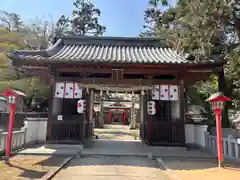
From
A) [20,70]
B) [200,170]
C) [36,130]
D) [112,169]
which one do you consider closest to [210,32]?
[200,170]

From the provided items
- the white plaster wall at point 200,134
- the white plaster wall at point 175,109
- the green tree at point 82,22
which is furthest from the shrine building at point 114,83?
the green tree at point 82,22

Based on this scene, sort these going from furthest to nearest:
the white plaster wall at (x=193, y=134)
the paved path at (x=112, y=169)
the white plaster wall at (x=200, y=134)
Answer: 1. the white plaster wall at (x=193, y=134)
2. the white plaster wall at (x=200, y=134)
3. the paved path at (x=112, y=169)

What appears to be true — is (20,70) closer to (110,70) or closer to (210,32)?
(110,70)

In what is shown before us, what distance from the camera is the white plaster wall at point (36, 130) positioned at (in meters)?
10.8

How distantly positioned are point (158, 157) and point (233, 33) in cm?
751

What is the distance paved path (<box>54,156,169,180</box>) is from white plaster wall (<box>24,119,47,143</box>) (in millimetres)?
4193

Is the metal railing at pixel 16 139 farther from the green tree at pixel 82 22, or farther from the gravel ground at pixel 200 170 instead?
the green tree at pixel 82 22

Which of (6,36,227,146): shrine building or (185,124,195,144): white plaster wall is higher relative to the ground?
(6,36,227,146): shrine building

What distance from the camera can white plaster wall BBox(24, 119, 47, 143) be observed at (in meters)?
10.8

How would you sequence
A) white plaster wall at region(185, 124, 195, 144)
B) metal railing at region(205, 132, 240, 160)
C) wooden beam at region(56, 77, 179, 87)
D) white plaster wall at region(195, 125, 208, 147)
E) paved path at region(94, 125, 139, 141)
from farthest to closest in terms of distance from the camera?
paved path at region(94, 125, 139, 141), white plaster wall at region(185, 124, 195, 144), white plaster wall at region(195, 125, 208, 147), wooden beam at region(56, 77, 179, 87), metal railing at region(205, 132, 240, 160)

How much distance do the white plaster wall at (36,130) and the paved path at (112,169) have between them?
4.19 metres

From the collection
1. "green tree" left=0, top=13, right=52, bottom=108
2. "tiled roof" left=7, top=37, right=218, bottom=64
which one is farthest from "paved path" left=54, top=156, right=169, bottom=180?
"green tree" left=0, top=13, right=52, bottom=108

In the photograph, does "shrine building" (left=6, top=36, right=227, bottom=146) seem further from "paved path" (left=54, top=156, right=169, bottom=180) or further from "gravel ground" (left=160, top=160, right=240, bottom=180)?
"gravel ground" (left=160, top=160, right=240, bottom=180)

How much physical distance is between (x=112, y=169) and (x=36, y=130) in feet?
21.4
